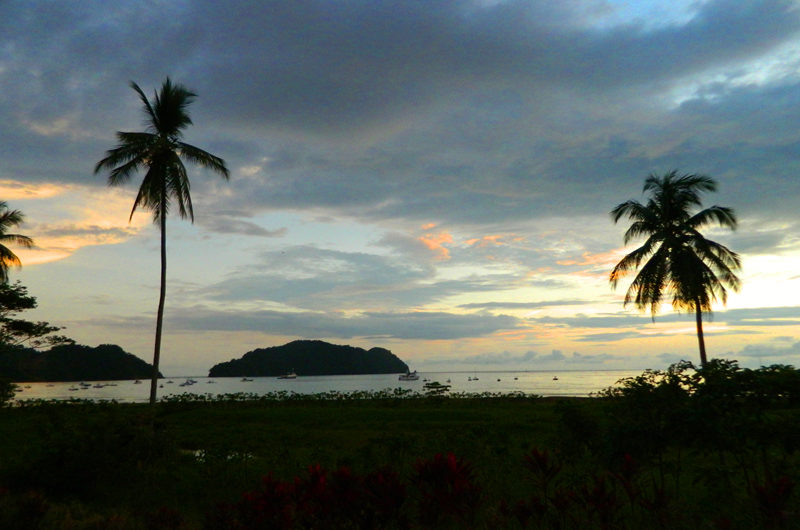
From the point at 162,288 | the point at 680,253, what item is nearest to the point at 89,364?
the point at 162,288

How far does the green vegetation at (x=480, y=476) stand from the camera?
474cm

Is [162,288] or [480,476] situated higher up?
[162,288]

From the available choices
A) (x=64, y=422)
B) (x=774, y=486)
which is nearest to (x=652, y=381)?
(x=774, y=486)

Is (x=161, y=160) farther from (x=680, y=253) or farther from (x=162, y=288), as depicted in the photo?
(x=680, y=253)

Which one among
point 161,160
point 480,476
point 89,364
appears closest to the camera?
point 480,476

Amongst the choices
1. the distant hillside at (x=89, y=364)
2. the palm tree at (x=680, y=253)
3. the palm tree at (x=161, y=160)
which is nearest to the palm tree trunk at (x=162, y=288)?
the palm tree at (x=161, y=160)

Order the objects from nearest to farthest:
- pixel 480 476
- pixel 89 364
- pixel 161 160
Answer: pixel 480 476
pixel 161 160
pixel 89 364

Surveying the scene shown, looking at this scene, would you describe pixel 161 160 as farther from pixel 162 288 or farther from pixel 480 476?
pixel 480 476

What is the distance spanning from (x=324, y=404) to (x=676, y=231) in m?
23.6

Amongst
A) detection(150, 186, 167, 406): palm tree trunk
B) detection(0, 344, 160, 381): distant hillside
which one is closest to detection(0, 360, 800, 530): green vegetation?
detection(150, 186, 167, 406): palm tree trunk

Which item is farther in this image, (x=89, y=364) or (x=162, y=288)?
(x=89, y=364)

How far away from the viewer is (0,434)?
2077 cm

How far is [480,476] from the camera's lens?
32.7 ft

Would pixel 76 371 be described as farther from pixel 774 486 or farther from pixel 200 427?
pixel 774 486
